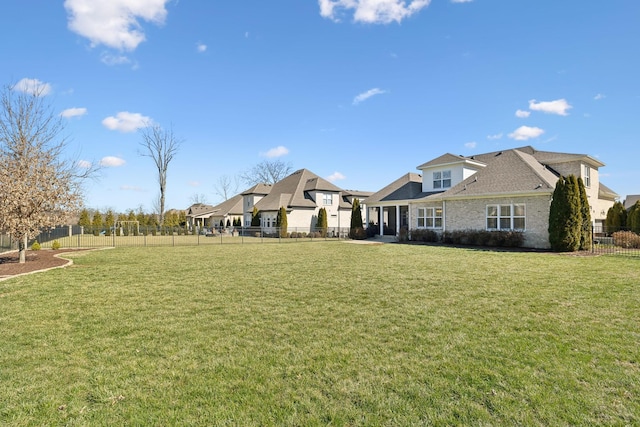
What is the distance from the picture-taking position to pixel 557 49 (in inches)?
525

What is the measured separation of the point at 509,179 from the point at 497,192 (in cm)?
148

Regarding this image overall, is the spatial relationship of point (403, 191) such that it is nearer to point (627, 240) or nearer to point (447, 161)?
point (447, 161)

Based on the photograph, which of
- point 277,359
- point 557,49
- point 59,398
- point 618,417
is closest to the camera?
point 618,417

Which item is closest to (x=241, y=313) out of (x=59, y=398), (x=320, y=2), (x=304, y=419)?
(x=59, y=398)

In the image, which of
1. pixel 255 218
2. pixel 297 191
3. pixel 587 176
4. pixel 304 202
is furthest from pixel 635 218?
pixel 255 218

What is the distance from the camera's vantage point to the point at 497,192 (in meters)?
19.1

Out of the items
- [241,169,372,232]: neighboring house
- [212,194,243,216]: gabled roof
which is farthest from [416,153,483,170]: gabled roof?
[212,194,243,216]: gabled roof

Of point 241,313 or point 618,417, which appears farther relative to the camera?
point 241,313

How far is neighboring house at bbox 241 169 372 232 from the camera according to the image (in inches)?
1382

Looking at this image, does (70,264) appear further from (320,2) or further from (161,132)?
(161,132)

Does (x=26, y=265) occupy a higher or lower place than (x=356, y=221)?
lower

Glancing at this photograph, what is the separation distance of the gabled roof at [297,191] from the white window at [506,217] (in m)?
19.5

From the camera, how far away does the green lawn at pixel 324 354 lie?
2.96 meters

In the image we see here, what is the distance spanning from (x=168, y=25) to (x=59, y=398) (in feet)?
50.6
